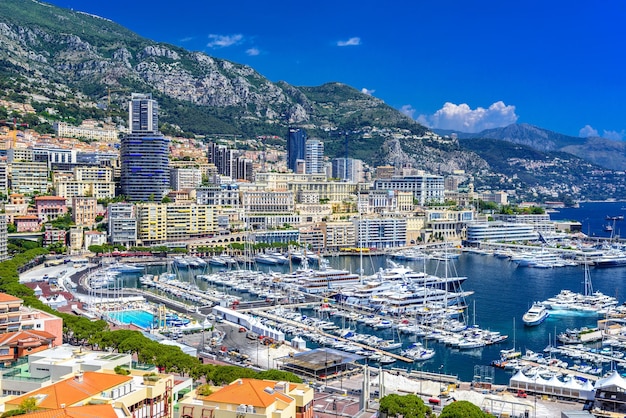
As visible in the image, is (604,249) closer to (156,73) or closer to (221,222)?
(221,222)

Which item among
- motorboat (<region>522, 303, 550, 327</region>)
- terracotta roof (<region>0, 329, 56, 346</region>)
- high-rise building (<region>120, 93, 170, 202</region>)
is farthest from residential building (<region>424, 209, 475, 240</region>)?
terracotta roof (<region>0, 329, 56, 346</region>)

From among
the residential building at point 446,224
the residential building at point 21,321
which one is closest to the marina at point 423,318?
the residential building at point 21,321

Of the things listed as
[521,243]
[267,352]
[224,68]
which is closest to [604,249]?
[521,243]

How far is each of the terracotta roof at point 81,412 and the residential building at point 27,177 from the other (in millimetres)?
66778

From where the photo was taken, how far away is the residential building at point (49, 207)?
6912cm

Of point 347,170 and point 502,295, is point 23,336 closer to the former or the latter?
point 502,295

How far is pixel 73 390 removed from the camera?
15016mm

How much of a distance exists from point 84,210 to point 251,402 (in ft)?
195

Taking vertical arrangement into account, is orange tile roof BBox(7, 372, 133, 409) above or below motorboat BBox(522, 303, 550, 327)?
above

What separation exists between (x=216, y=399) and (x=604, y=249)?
68.6 m

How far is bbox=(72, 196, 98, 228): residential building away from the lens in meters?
70.1

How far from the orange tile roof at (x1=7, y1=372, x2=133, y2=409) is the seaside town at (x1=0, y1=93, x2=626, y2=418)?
50mm

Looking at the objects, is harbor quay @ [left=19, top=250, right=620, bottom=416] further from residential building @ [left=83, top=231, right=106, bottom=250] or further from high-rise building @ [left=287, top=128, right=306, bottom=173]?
high-rise building @ [left=287, top=128, right=306, bottom=173]

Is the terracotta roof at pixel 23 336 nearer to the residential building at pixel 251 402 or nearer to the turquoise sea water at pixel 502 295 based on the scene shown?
the residential building at pixel 251 402
